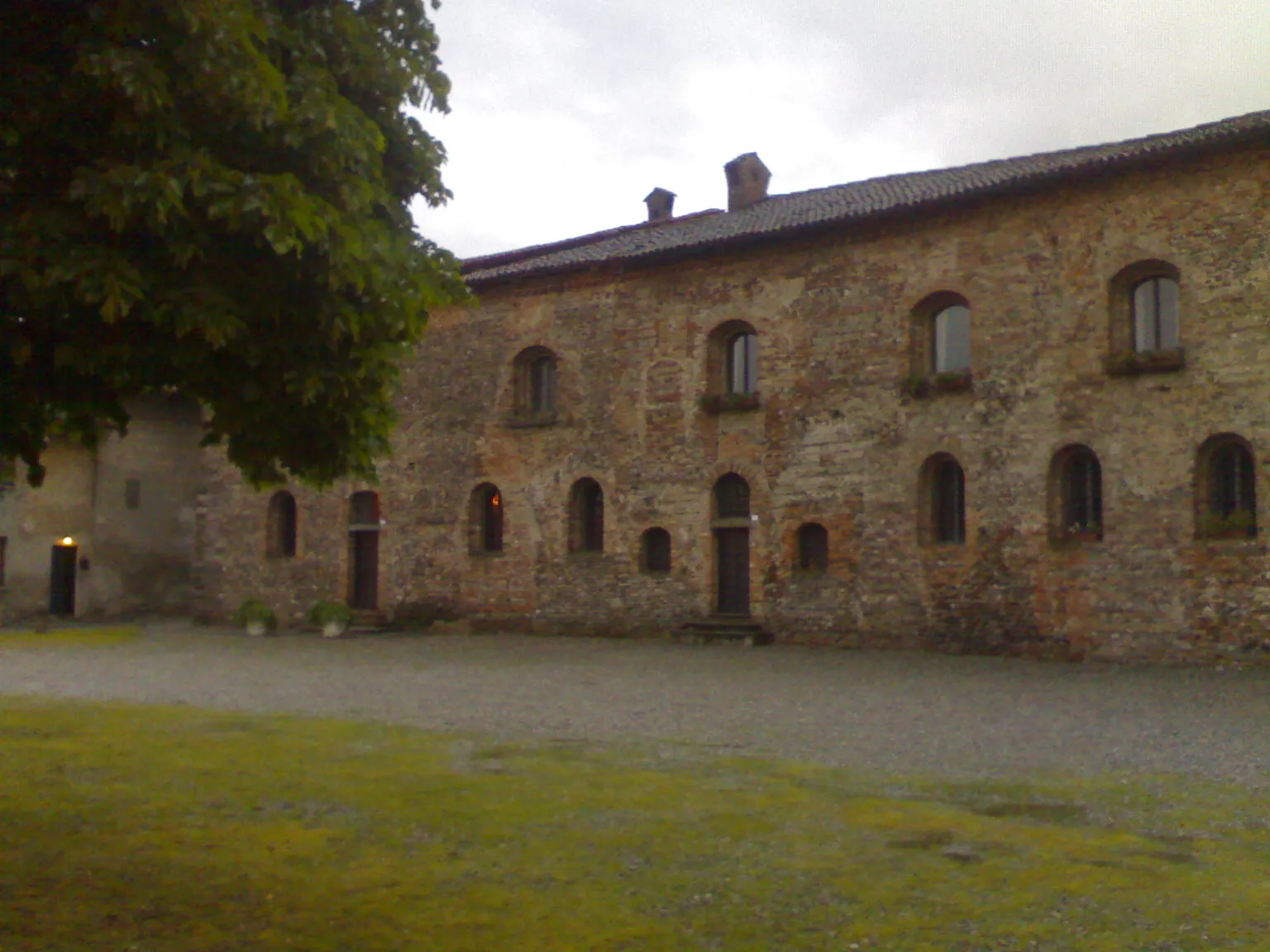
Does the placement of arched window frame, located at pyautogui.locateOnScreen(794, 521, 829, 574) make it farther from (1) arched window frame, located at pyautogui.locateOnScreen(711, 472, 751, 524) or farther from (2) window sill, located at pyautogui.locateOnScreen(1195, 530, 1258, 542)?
(2) window sill, located at pyautogui.locateOnScreen(1195, 530, 1258, 542)

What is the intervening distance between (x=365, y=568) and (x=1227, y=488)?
1738 centimetres

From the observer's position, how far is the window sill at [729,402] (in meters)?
21.6

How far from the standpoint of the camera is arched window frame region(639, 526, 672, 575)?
74.6 feet

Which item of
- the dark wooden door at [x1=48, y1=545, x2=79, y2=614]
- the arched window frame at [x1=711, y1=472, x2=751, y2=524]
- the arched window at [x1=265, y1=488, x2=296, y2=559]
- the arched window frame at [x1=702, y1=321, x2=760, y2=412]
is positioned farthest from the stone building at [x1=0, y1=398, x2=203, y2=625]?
the arched window frame at [x1=711, y1=472, x2=751, y2=524]

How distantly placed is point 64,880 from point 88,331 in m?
2.59

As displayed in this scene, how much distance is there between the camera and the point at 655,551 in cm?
2297

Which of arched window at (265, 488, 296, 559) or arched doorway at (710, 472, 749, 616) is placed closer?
arched doorway at (710, 472, 749, 616)

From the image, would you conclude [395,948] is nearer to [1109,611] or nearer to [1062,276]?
[1109,611]

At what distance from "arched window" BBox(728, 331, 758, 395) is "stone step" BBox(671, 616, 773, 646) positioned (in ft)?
13.4

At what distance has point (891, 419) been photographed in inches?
785

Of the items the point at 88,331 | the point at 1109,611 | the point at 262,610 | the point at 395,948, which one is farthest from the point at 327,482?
the point at 262,610

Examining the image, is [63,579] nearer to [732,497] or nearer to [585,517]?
[585,517]

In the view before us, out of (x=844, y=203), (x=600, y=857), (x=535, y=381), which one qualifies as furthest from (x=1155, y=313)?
(x=600, y=857)

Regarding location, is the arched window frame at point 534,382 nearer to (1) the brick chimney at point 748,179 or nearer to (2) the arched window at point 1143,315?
(1) the brick chimney at point 748,179
